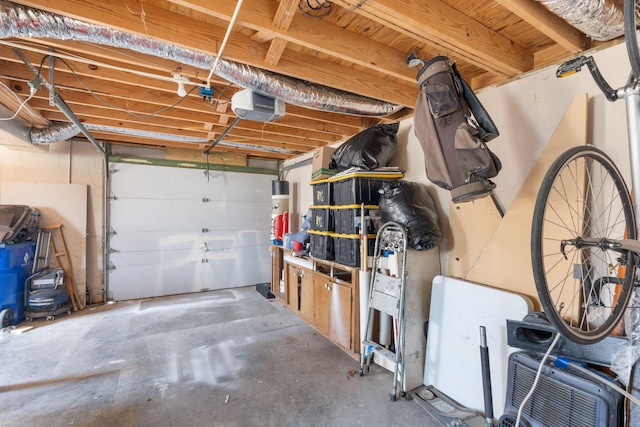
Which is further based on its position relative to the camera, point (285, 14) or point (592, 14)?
point (285, 14)

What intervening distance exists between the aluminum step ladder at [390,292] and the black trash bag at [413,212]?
116 millimetres

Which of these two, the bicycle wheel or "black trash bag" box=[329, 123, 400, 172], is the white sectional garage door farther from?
the bicycle wheel

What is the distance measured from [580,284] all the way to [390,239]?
4.00ft

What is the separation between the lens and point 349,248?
280 cm

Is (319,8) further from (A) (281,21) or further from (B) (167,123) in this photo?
(B) (167,123)

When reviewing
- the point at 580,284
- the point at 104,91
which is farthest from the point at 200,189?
the point at 580,284

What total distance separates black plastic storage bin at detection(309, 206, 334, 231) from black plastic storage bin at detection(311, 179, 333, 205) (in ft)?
0.27

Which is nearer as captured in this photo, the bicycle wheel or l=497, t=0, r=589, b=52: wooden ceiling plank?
l=497, t=0, r=589, b=52: wooden ceiling plank

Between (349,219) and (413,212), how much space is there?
2.20 feet

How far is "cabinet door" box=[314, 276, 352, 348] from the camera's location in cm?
282

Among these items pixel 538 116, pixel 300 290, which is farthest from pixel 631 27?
pixel 300 290

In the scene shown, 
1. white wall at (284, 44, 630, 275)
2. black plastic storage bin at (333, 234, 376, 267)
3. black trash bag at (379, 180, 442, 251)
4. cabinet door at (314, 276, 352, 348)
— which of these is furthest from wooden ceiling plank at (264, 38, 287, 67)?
cabinet door at (314, 276, 352, 348)

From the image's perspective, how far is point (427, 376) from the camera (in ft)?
7.52

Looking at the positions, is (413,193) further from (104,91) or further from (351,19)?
(104,91)
